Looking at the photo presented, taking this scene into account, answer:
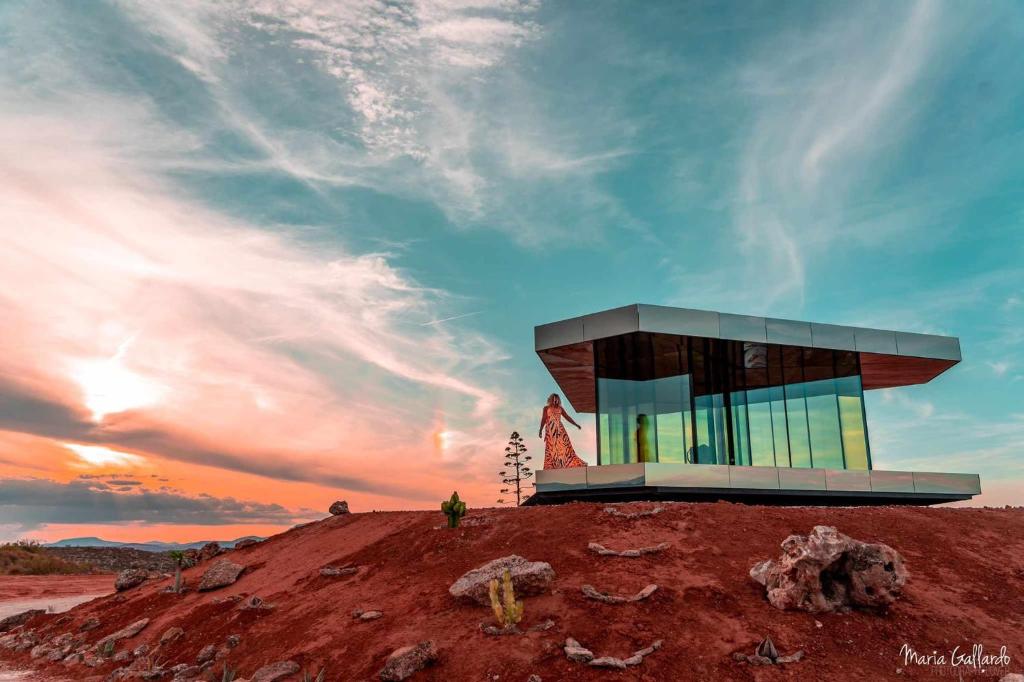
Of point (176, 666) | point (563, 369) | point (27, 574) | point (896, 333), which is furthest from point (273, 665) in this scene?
point (27, 574)

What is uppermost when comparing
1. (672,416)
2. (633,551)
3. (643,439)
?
(672,416)

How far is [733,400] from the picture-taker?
26984mm

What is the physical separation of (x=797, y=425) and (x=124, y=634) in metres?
23.6

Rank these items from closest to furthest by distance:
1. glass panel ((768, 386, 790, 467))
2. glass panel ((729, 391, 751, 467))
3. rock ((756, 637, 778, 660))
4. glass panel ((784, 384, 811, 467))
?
1. rock ((756, 637, 778, 660))
2. glass panel ((784, 384, 811, 467))
3. glass panel ((768, 386, 790, 467))
4. glass panel ((729, 391, 751, 467))

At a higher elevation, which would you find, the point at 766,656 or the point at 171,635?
the point at 766,656

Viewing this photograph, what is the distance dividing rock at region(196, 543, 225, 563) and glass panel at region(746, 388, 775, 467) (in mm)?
20900

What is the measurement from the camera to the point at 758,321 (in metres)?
22.1

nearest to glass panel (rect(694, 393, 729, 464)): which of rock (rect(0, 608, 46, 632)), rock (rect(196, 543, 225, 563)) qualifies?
rock (rect(196, 543, 225, 563))

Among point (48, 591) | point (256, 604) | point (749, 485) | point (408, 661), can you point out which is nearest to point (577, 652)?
point (408, 661)

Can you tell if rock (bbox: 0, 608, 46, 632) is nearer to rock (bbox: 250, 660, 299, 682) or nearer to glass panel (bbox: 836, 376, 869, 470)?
rock (bbox: 250, 660, 299, 682)

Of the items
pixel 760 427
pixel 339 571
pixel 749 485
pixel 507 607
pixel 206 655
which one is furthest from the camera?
pixel 760 427

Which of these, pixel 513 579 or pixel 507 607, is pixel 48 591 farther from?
pixel 507 607

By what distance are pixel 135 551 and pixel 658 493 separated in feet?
181

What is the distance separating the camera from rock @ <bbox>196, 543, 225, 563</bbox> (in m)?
23.9
